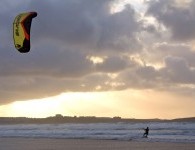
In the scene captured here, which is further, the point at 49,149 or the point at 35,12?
the point at 49,149

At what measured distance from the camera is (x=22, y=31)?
1573 centimetres

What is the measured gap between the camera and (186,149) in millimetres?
29891

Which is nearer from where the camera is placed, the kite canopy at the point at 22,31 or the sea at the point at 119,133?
the kite canopy at the point at 22,31

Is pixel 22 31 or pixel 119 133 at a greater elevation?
pixel 22 31

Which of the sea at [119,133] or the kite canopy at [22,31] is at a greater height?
the kite canopy at [22,31]

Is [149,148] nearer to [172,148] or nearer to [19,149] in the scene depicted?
[172,148]

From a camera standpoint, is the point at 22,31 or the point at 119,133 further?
the point at 119,133

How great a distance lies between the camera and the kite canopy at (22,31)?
51.3 ft

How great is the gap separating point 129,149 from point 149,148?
1549 millimetres

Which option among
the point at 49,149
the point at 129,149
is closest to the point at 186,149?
the point at 129,149

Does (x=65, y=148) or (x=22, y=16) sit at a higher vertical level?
(x=22, y=16)

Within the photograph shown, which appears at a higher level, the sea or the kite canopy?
the kite canopy

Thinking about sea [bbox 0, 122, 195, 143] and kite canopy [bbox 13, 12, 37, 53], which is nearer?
kite canopy [bbox 13, 12, 37, 53]

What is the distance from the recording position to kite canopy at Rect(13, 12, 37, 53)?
15625 mm
